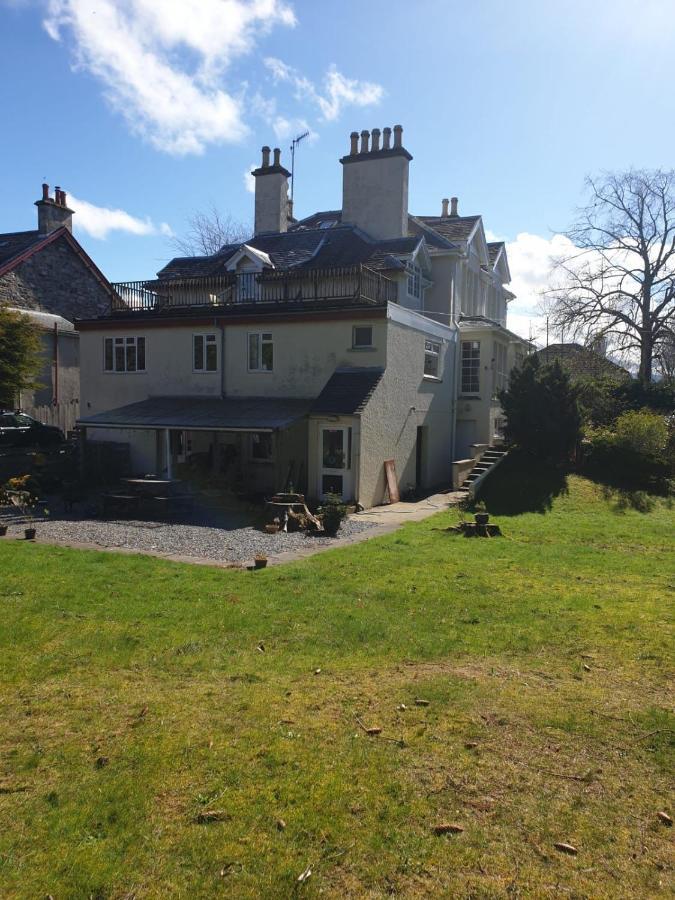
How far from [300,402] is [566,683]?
15.1 m

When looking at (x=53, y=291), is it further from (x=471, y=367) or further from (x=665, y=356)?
(x=665, y=356)

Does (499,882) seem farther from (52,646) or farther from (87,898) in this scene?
(52,646)

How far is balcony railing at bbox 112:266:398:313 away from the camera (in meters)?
21.8

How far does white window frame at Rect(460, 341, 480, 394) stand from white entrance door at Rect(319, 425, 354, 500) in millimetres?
9146

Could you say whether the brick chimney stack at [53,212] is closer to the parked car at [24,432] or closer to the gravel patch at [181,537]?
the parked car at [24,432]

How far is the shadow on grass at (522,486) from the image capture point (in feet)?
64.4

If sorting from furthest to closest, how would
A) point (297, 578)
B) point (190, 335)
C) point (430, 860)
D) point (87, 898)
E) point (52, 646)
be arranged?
point (190, 335) → point (297, 578) → point (52, 646) → point (430, 860) → point (87, 898)

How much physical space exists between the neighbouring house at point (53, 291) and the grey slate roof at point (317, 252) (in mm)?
8217

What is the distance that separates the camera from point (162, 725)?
5.50 meters

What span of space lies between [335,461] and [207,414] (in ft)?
14.5

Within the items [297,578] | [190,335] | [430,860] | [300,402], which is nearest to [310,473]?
[300,402]

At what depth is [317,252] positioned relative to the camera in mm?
26422

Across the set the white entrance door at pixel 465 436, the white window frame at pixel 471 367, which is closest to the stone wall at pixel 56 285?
the white window frame at pixel 471 367

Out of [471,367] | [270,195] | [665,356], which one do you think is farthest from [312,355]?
[665,356]
